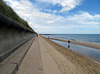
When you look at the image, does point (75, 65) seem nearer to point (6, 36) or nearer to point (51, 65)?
point (51, 65)

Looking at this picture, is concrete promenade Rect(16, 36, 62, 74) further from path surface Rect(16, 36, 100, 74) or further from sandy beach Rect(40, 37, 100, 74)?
sandy beach Rect(40, 37, 100, 74)

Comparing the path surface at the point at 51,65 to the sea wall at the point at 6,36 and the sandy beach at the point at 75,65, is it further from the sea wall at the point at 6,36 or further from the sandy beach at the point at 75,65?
the sea wall at the point at 6,36

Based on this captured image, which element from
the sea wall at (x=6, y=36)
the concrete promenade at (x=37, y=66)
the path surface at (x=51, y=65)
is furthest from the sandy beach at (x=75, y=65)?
the sea wall at (x=6, y=36)

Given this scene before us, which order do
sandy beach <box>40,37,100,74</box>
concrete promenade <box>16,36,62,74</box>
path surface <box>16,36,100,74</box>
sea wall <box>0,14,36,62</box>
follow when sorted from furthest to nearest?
sandy beach <box>40,37,100,74</box> < path surface <box>16,36,100,74</box> < concrete promenade <box>16,36,62,74</box> < sea wall <box>0,14,36,62</box>

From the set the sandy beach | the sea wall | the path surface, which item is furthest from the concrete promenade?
the sea wall

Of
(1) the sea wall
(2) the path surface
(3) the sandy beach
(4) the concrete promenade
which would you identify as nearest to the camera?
(1) the sea wall

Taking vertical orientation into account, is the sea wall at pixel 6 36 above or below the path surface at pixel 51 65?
above

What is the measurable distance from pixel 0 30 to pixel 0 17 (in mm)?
781

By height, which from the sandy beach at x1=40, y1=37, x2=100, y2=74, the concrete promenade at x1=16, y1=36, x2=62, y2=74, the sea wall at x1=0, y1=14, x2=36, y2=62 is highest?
the sea wall at x1=0, y1=14, x2=36, y2=62

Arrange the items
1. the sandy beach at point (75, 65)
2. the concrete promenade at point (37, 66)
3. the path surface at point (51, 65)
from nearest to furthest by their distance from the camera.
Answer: the concrete promenade at point (37, 66), the path surface at point (51, 65), the sandy beach at point (75, 65)

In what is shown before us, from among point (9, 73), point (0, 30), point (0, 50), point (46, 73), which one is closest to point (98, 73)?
point (46, 73)

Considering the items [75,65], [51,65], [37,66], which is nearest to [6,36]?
[37,66]

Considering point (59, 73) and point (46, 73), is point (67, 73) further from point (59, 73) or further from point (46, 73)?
point (46, 73)

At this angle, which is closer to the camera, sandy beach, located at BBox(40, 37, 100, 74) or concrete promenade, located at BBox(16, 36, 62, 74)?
concrete promenade, located at BBox(16, 36, 62, 74)
